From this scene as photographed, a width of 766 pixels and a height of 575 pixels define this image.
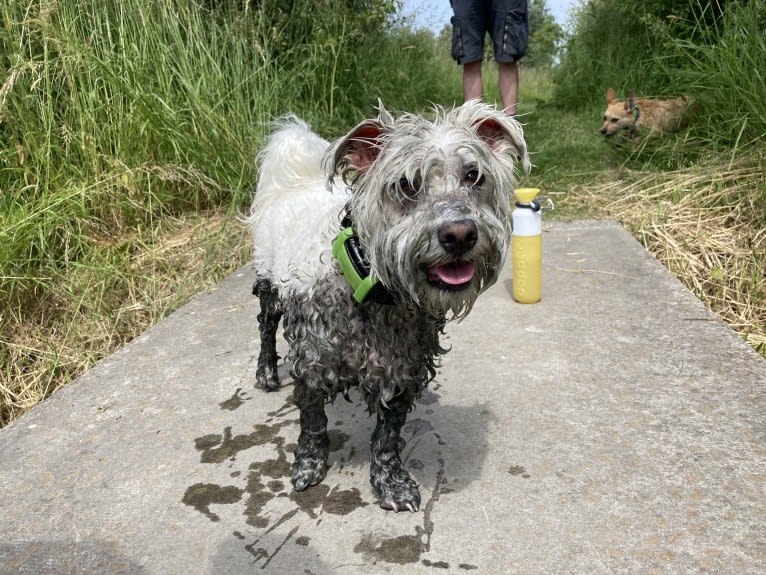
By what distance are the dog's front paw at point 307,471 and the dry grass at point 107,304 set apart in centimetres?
222

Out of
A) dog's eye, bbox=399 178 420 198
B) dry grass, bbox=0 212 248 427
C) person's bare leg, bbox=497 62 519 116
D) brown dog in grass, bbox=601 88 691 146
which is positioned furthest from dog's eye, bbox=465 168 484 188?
brown dog in grass, bbox=601 88 691 146

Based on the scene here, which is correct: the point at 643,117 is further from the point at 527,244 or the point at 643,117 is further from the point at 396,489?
the point at 396,489

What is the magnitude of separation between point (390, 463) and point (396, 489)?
10cm

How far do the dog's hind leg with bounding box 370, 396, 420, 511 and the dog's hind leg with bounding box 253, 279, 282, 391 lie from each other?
888 mm

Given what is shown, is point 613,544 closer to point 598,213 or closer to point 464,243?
point 464,243

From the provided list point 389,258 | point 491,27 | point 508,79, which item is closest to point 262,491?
point 389,258

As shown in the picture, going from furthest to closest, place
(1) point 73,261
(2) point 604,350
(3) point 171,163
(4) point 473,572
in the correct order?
1. (3) point 171,163
2. (1) point 73,261
3. (2) point 604,350
4. (4) point 473,572

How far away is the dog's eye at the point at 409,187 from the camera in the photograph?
186 centimetres

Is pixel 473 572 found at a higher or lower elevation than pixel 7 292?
lower

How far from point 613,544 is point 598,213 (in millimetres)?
3978

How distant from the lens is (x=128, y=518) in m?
2.22

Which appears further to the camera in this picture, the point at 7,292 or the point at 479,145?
the point at 7,292

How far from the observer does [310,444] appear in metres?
2.37

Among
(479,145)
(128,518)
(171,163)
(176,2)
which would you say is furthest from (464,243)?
(176,2)
